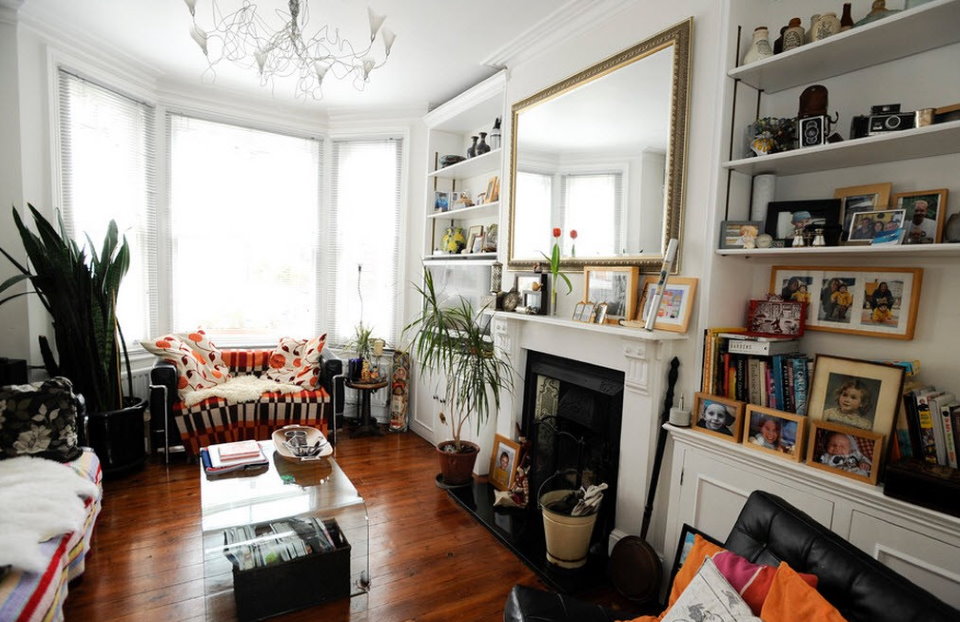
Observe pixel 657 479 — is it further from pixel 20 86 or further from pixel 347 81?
pixel 20 86

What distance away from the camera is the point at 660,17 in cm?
218

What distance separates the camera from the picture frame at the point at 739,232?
6.14 ft

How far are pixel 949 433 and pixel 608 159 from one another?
5.54 ft

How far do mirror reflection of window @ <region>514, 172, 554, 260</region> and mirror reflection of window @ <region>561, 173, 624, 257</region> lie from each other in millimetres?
133

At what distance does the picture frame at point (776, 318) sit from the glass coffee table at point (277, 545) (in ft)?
6.08

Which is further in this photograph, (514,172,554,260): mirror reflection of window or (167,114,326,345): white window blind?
(167,114,326,345): white window blind

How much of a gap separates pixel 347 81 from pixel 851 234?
3.44 metres

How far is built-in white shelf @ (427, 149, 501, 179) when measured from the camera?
344 centimetres

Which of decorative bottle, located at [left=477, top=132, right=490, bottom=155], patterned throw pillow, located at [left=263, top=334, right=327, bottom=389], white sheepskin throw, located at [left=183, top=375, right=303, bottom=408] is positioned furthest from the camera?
patterned throw pillow, located at [left=263, top=334, right=327, bottom=389]

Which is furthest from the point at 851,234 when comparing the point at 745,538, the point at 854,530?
the point at 745,538

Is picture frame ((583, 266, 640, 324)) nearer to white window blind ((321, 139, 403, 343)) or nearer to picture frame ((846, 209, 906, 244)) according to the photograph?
picture frame ((846, 209, 906, 244))

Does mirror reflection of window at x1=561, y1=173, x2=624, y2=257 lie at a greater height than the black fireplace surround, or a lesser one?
greater

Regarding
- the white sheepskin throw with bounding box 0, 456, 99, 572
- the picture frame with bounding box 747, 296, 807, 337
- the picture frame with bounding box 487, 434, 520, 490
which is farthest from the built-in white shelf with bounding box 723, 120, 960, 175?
the white sheepskin throw with bounding box 0, 456, 99, 572

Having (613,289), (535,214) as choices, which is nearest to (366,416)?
(535,214)
